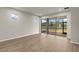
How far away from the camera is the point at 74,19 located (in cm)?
688

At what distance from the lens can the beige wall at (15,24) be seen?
7.41 metres

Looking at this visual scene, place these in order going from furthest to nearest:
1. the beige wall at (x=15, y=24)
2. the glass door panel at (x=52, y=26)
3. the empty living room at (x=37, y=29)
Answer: the glass door panel at (x=52, y=26) < the beige wall at (x=15, y=24) < the empty living room at (x=37, y=29)

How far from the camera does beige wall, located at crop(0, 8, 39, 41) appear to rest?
7.41 meters

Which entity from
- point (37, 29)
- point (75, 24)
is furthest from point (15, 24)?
point (37, 29)

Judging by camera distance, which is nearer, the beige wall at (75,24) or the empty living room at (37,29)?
the empty living room at (37,29)

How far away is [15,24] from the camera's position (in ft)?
29.5

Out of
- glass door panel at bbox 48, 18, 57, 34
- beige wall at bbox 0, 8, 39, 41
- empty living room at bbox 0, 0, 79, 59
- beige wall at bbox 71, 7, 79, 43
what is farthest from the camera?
glass door panel at bbox 48, 18, 57, 34

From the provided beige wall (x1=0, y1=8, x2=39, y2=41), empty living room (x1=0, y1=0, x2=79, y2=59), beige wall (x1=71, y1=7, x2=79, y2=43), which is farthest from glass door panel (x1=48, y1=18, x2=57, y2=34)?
beige wall (x1=71, y1=7, x2=79, y2=43)

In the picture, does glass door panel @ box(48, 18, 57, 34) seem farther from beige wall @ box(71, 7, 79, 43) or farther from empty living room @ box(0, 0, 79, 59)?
beige wall @ box(71, 7, 79, 43)

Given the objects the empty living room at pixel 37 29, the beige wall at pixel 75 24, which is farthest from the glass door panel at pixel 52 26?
the beige wall at pixel 75 24

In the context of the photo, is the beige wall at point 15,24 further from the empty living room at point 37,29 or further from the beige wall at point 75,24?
the beige wall at point 75,24

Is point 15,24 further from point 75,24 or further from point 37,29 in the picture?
point 37,29
